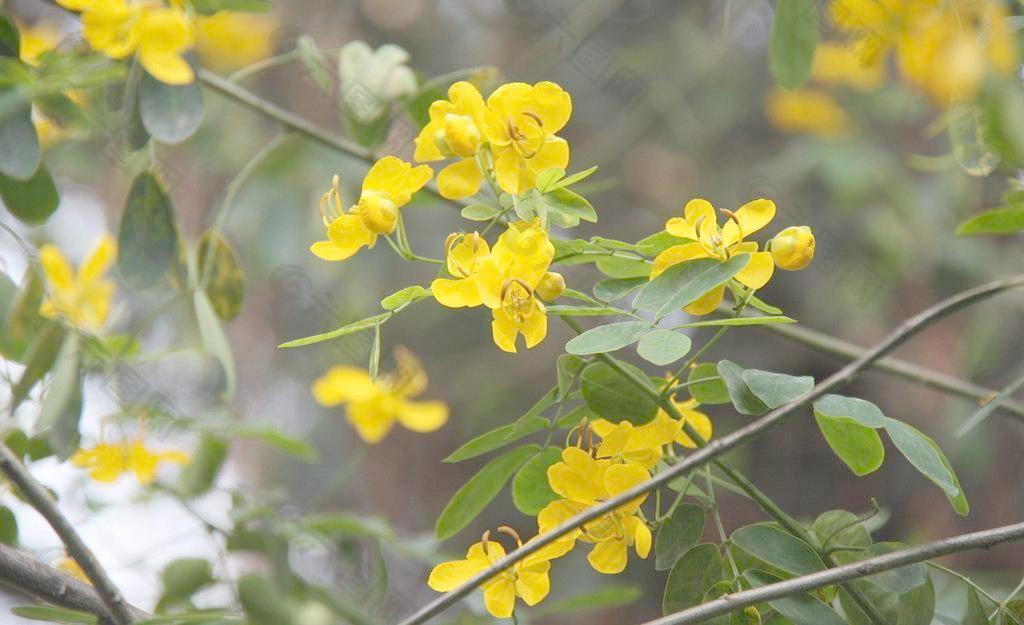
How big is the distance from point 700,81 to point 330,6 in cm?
80

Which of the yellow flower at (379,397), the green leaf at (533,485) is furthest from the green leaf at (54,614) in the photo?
the yellow flower at (379,397)

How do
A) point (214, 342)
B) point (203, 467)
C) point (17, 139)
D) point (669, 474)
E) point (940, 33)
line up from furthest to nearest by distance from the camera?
point (940, 33) → point (203, 467) → point (214, 342) → point (17, 139) → point (669, 474)

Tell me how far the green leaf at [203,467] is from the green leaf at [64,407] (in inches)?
7.1

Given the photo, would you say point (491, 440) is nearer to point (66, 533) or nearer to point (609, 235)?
point (66, 533)

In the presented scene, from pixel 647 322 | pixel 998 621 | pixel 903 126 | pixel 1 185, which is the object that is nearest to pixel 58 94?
pixel 1 185

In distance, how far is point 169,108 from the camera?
727 millimetres

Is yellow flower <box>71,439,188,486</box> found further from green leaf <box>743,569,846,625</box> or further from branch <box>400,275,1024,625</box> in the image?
green leaf <box>743,569,846,625</box>

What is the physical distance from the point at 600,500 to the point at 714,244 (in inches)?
5.4

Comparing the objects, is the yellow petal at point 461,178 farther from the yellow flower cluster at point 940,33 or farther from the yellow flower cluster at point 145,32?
the yellow flower cluster at point 940,33

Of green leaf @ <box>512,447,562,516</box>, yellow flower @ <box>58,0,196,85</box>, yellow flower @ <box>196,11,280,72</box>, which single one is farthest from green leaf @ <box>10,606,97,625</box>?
yellow flower @ <box>196,11,280,72</box>

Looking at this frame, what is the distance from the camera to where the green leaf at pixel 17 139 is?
0.68m

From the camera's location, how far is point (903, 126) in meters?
2.11

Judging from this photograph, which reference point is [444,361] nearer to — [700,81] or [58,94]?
[700,81]

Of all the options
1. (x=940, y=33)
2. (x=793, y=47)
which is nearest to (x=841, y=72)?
(x=940, y=33)
